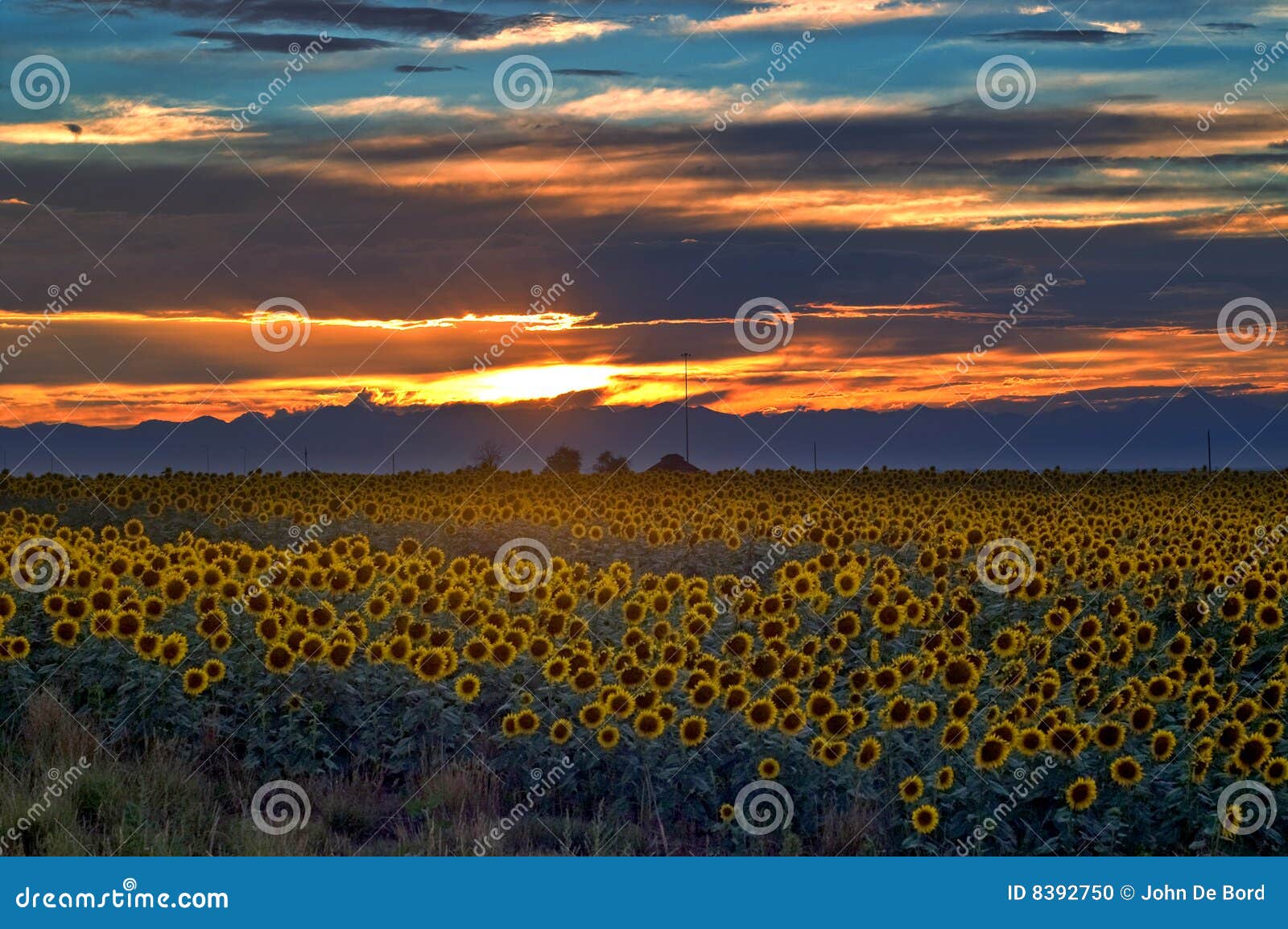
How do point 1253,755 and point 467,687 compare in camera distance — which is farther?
point 467,687

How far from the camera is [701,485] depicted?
1734 inches


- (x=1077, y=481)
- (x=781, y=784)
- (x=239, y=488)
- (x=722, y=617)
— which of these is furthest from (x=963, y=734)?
(x=1077, y=481)

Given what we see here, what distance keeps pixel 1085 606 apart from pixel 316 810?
34.6 feet

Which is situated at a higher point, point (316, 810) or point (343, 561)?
point (343, 561)

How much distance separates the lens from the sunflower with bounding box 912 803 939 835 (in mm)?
11133

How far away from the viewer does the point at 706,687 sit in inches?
512

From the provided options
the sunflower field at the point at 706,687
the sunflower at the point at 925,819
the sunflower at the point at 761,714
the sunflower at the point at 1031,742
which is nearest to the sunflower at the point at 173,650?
the sunflower field at the point at 706,687

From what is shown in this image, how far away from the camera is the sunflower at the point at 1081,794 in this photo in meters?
11.3

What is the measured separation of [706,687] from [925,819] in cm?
259

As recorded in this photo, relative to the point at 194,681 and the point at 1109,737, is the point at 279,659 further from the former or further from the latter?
the point at 1109,737

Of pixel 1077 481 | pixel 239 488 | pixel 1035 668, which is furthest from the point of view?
pixel 1077 481

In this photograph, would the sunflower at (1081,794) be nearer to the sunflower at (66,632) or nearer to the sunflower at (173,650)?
the sunflower at (173,650)

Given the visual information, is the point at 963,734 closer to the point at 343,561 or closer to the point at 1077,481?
the point at 343,561

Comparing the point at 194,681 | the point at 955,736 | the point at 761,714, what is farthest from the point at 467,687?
the point at 955,736
